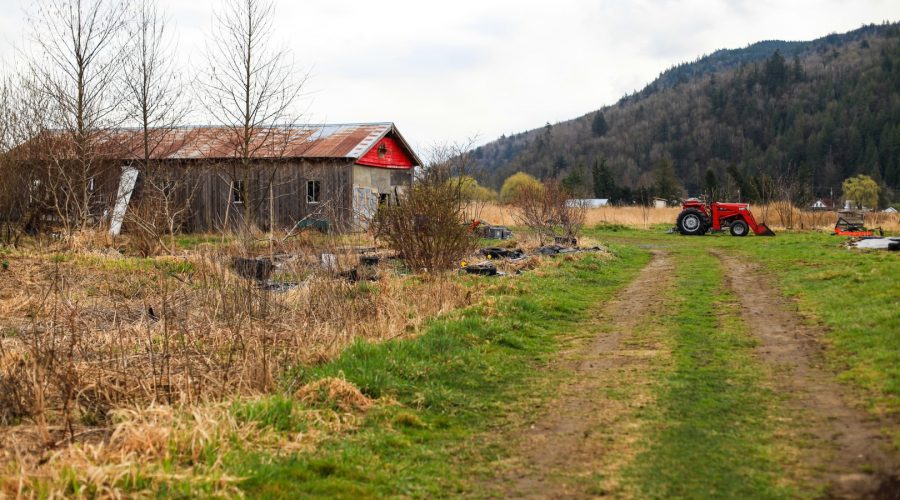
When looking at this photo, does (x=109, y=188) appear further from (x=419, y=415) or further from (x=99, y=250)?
(x=419, y=415)

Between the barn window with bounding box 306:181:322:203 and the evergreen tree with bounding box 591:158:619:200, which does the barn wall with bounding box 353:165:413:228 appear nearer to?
the barn window with bounding box 306:181:322:203

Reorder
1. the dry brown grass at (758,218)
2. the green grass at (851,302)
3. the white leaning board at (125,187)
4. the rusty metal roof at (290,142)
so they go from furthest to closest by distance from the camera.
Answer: the dry brown grass at (758,218), the rusty metal roof at (290,142), the white leaning board at (125,187), the green grass at (851,302)

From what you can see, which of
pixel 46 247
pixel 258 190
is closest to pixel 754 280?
pixel 46 247

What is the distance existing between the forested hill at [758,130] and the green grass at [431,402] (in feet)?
243

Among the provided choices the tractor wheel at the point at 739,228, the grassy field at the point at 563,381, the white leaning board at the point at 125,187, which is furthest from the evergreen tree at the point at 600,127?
the grassy field at the point at 563,381

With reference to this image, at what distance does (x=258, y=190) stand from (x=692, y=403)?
24503 millimetres

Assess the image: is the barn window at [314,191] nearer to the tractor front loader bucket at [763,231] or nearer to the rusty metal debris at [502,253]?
the rusty metal debris at [502,253]

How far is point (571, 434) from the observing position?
572cm

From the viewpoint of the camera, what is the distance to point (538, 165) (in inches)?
4697

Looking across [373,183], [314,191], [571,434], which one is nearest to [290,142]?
[314,191]

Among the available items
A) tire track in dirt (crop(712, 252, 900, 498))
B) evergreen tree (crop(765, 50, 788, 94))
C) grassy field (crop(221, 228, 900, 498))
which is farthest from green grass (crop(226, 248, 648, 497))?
evergreen tree (crop(765, 50, 788, 94))

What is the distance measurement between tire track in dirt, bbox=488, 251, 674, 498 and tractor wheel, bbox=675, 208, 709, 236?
19.6 metres

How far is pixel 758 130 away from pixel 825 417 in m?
119

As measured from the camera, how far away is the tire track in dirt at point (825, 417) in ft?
14.9
